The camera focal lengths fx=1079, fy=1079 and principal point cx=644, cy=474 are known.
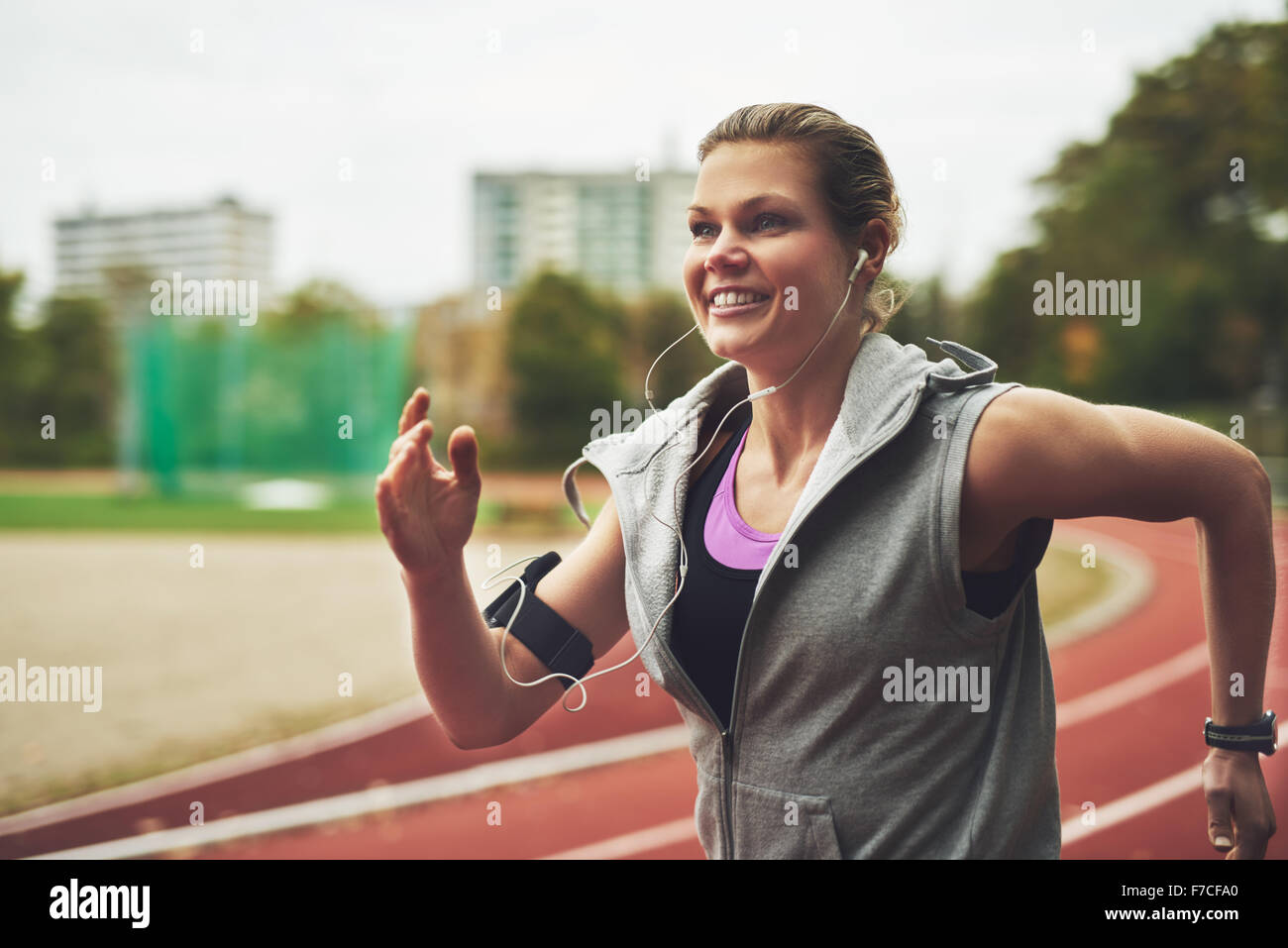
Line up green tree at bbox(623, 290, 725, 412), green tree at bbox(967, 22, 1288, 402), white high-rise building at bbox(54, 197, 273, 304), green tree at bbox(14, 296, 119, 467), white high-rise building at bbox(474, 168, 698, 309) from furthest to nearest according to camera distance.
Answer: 1. white high-rise building at bbox(474, 168, 698, 309)
2. green tree at bbox(14, 296, 119, 467)
3. green tree at bbox(623, 290, 725, 412)
4. white high-rise building at bbox(54, 197, 273, 304)
5. green tree at bbox(967, 22, 1288, 402)

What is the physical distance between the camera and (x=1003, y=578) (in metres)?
1.41

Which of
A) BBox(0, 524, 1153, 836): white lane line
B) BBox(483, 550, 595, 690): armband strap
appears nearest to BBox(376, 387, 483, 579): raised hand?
BBox(483, 550, 595, 690): armband strap

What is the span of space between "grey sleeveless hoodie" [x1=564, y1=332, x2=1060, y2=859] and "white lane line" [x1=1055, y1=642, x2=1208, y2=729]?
5314mm

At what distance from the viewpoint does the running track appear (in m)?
4.69

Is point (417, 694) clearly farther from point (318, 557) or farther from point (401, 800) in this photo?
point (318, 557)

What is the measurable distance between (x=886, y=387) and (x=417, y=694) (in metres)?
6.68

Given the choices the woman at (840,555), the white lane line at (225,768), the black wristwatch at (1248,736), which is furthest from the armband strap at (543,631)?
the white lane line at (225,768)

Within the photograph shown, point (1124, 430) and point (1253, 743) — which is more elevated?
point (1124, 430)

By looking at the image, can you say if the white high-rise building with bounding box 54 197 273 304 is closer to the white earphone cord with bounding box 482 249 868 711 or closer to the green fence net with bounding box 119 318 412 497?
the green fence net with bounding box 119 318 412 497

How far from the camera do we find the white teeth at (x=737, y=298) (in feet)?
4.96

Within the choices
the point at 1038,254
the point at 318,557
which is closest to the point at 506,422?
the point at 318,557

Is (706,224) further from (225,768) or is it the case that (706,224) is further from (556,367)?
(556,367)

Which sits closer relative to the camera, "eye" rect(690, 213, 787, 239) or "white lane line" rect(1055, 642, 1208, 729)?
"eye" rect(690, 213, 787, 239)

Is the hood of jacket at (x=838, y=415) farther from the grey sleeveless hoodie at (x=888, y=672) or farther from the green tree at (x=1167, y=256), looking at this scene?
the green tree at (x=1167, y=256)
